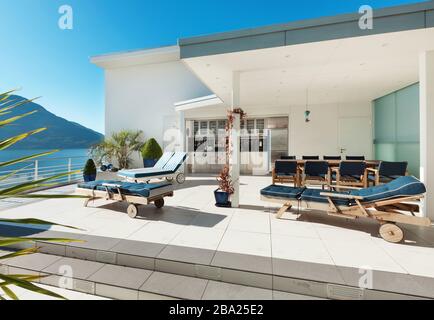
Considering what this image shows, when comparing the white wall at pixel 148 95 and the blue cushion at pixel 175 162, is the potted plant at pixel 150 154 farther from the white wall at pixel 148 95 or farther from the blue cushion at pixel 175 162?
the blue cushion at pixel 175 162

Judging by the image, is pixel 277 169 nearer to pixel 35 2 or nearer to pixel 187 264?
pixel 187 264

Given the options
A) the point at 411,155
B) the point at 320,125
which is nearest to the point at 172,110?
the point at 320,125

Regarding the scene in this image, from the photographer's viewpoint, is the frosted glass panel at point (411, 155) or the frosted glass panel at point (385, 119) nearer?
the frosted glass panel at point (411, 155)

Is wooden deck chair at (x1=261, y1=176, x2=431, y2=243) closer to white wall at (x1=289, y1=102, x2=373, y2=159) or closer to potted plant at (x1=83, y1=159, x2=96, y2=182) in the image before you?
potted plant at (x1=83, y1=159, x2=96, y2=182)

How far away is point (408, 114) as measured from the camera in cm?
660

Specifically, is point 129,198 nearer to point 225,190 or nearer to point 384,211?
point 225,190

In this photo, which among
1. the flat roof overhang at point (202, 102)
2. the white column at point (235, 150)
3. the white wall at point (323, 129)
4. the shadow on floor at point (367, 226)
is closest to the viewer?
the shadow on floor at point (367, 226)

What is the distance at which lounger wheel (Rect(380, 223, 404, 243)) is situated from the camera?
10.1 ft

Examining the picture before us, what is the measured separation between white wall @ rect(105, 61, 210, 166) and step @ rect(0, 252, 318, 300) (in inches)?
359

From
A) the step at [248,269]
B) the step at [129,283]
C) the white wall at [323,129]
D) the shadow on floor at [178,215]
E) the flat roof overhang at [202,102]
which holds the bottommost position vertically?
the step at [129,283]

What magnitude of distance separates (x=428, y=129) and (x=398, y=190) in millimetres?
1689

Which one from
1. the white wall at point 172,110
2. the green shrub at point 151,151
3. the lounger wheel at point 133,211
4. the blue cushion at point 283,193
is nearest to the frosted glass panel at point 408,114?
the white wall at point 172,110

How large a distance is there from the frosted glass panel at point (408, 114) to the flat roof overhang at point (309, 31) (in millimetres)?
3988

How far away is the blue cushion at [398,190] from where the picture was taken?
9.95 ft
